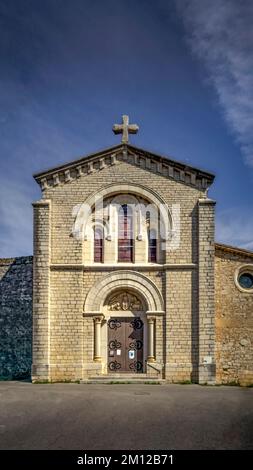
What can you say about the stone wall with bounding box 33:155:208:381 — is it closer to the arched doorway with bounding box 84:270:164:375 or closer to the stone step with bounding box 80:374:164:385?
the arched doorway with bounding box 84:270:164:375

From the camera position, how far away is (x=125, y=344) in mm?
18781

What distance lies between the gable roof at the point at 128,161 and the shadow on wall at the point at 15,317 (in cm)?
447

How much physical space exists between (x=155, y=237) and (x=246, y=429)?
30.3 feet

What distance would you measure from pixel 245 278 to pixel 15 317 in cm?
976

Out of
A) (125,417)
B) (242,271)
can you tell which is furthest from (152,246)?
(125,417)

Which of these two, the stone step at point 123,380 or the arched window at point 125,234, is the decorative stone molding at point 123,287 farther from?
the stone step at point 123,380

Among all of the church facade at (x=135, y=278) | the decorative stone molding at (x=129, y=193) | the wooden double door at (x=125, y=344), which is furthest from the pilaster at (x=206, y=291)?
the wooden double door at (x=125, y=344)

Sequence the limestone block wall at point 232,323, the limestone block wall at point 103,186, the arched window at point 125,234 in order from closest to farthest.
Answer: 1. the limestone block wall at point 232,323
2. the limestone block wall at point 103,186
3. the arched window at point 125,234

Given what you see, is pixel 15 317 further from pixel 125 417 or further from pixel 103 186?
pixel 125 417

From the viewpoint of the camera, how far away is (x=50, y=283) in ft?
61.0

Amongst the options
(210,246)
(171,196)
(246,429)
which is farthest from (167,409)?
(171,196)

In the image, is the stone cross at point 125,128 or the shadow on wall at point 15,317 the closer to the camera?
the stone cross at point 125,128

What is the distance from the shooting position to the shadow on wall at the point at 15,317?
2148 centimetres

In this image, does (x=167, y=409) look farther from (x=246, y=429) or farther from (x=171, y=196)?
(x=171, y=196)
